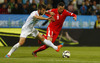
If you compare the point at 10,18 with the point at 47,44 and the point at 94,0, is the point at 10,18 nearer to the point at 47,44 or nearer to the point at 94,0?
the point at 94,0

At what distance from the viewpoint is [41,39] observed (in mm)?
10484

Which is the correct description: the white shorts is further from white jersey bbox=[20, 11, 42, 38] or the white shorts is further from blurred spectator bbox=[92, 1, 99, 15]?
blurred spectator bbox=[92, 1, 99, 15]

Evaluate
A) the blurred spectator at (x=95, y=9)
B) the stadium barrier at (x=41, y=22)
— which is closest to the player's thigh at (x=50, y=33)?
the stadium barrier at (x=41, y=22)

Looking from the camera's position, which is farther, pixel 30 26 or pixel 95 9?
pixel 95 9

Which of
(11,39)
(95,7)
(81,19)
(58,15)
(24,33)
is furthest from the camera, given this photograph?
(95,7)

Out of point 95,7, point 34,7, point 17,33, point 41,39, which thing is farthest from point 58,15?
point 95,7

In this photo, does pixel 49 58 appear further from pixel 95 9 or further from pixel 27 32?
pixel 95 9

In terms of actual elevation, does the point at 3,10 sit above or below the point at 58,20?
below

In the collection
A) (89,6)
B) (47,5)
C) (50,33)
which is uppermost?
(50,33)

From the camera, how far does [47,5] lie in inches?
774

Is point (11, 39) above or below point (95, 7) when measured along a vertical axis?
below

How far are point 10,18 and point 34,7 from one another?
190cm

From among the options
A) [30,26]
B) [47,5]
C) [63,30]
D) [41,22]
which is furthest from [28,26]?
[47,5]

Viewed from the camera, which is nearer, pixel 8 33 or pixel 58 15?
pixel 58 15
